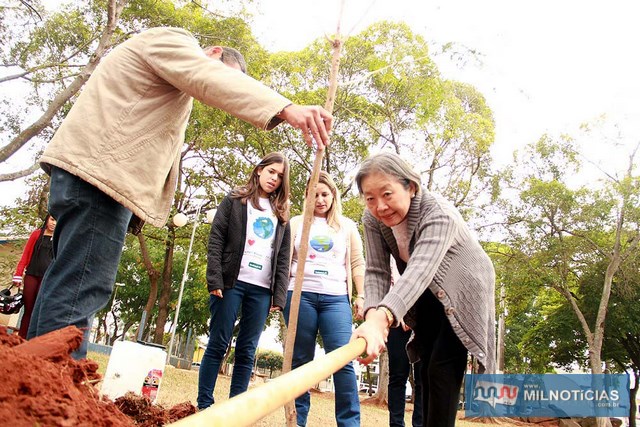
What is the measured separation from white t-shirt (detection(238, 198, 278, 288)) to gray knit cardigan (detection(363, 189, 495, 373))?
1212 millimetres

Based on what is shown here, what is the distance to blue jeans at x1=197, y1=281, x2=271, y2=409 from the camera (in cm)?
350

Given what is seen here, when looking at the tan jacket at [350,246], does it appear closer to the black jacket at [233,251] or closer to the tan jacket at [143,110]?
the black jacket at [233,251]

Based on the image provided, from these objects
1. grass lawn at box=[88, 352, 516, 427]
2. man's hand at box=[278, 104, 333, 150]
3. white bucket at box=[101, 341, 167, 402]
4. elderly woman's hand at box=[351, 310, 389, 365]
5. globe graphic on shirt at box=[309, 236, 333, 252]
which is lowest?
grass lawn at box=[88, 352, 516, 427]

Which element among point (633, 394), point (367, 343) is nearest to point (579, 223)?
point (633, 394)

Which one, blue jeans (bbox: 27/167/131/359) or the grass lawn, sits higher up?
blue jeans (bbox: 27/167/131/359)

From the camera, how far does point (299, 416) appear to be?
383 cm

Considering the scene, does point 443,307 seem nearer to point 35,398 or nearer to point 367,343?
point 367,343

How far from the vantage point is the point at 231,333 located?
11.8 ft

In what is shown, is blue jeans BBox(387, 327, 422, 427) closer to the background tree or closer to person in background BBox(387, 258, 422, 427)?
person in background BBox(387, 258, 422, 427)

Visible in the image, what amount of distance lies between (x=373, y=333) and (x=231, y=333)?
6.34 ft

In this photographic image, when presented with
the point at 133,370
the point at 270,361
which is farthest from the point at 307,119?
the point at 270,361

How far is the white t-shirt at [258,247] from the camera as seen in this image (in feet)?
12.2

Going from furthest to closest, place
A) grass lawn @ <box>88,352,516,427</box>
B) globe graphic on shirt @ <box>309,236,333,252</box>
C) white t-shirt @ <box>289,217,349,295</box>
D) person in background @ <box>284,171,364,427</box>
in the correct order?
1. grass lawn @ <box>88,352,516,427</box>
2. globe graphic on shirt @ <box>309,236,333,252</box>
3. white t-shirt @ <box>289,217,349,295</box>
4. person in background @ <box>284,171,364,427</box>

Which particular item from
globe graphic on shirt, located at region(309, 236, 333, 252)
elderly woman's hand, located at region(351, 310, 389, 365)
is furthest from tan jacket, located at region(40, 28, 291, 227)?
globe graphic on shirt, located at region(309, 236, 333, 252)
